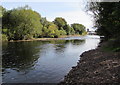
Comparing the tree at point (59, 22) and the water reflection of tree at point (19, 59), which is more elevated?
the tree at point (59, 22)

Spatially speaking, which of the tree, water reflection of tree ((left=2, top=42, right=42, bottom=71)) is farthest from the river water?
A: the tree

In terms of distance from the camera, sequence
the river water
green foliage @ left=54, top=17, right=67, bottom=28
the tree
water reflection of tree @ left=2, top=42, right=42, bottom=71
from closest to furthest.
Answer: the river water
water reflection of tree @ left=2, top=42, right=42, bottom=71
the tree
green foliage @ left=54, top=17, right=67, bottom=28

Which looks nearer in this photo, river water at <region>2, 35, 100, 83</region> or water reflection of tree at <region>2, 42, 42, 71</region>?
river water at <region>2, 35, 100, 83</region>

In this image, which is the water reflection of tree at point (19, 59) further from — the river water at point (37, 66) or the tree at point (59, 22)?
the tree at point (59, 22)

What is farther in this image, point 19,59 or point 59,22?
point 59,22

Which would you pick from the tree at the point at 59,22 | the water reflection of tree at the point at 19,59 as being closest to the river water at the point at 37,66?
the water reflection of tree at the point at 19,59

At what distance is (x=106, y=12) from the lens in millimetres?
28359

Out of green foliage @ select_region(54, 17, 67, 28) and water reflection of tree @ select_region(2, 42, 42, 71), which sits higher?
green foliage @ select_region(54, 17, 67, 28)

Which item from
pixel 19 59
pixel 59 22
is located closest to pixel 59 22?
pixel 59 22

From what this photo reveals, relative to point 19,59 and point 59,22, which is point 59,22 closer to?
point 59,22

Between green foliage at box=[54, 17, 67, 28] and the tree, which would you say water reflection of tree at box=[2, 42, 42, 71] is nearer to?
the tree

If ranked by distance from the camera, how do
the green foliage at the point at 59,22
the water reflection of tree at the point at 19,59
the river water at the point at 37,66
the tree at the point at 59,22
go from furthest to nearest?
the green foliage at the point at 59,22, the tree at the point at 59,22, the water reflection of tree at the point at 19,59, the river water at the point at 37,66

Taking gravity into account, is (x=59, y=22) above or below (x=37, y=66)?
above

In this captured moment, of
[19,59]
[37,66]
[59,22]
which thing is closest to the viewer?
[37,66]
